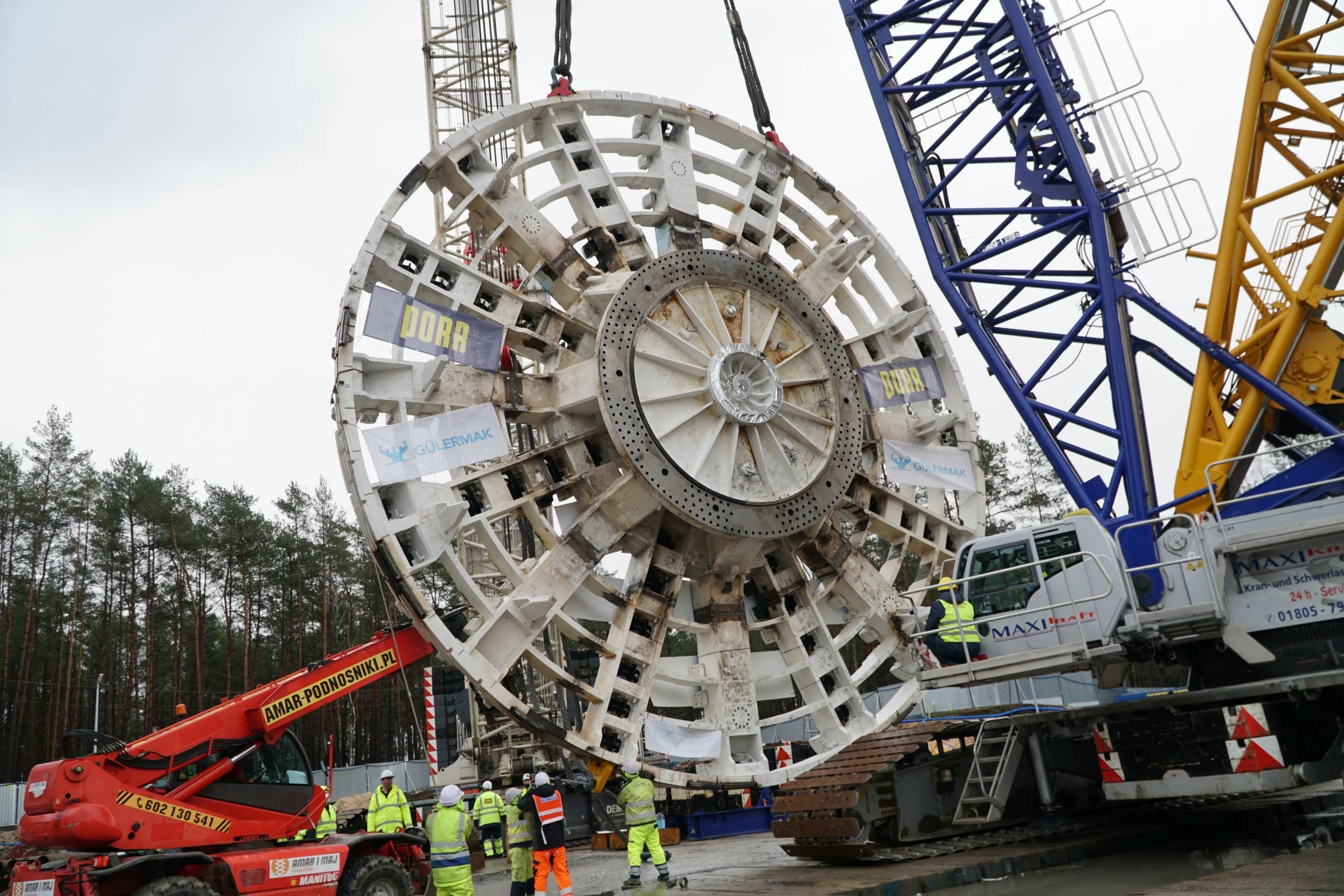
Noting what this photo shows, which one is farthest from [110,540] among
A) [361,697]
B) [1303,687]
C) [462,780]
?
[1303,687]

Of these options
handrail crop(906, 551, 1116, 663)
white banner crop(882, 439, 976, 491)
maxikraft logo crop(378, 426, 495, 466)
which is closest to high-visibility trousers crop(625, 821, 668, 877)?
handrail crop(906, 551, 1116, 663)

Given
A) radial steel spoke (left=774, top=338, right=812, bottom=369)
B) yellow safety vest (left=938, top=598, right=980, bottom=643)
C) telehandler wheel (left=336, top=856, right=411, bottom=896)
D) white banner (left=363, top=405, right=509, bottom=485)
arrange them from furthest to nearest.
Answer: radial steel spoke (left=774, top=338, right=812, bottom=369) < white banner (left=363, top=405, right=509, bottom=485) < yellow safety vest (left=938, top=598, right=980, bottom=643) < telehandler wheel (left=336, top=856, right=411, bottom=896)

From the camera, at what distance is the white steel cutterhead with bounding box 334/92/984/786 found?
12.8 m

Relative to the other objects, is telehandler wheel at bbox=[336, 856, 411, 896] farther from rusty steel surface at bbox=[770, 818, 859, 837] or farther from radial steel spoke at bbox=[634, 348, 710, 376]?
radial steel spoke at bbox=[634, 348, 710, 376]

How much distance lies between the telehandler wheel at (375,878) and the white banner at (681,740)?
3.54 metres

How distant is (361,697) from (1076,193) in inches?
1404

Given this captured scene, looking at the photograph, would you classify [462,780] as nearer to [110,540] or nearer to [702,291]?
[702,291]

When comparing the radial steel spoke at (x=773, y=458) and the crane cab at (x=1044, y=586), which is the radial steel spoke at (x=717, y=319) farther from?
the crane cab at (x=1044, y=586)

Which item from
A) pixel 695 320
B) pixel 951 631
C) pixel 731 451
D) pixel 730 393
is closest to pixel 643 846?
pixel 951 631

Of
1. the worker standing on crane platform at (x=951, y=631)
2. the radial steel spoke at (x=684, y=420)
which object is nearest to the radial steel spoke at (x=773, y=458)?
the radial steel spoke at (x=684, y=420)

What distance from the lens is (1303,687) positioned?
32.3 feet

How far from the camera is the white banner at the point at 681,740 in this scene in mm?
13398

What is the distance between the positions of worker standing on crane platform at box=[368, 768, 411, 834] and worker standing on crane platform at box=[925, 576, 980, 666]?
22.8ft

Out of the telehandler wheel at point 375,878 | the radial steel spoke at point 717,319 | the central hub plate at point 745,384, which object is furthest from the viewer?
the radial steel spoke at point 717,319
